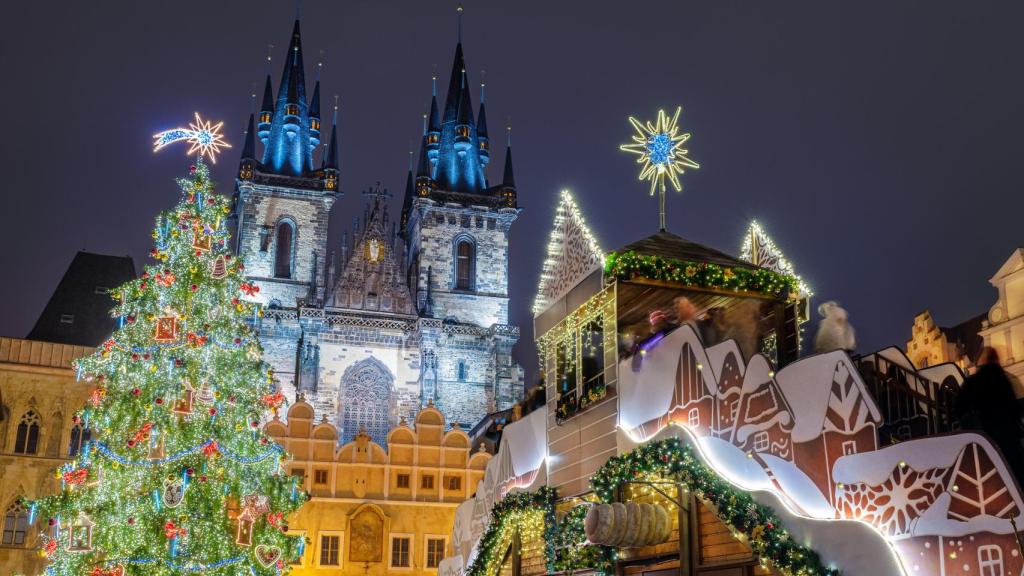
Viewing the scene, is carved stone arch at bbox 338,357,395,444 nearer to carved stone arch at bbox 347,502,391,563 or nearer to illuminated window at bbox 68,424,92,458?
illuminated window at bbox 68,424,92,458

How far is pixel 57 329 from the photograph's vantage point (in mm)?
32219

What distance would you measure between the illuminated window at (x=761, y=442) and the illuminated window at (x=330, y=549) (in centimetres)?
1721

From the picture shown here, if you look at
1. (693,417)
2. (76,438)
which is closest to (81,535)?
(693,417)

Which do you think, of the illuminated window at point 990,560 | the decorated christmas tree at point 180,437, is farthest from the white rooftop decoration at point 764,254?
the decorated christmas tree at point 180,437

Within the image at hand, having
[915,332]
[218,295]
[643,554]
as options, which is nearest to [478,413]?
[915,332]

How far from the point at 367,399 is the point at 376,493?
1753 centimetres

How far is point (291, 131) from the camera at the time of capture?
4681cm

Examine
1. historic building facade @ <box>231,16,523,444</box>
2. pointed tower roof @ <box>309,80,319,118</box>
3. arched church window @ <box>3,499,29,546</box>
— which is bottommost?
arched church window @ <box>3,499,29,546</box>

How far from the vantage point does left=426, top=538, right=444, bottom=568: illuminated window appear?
23.6 meters

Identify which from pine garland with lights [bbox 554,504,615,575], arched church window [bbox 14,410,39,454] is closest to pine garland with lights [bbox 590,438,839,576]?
pine garland with lights [bbox 554,504,615,575]

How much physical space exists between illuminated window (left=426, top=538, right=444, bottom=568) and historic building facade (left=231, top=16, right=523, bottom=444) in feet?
54.1

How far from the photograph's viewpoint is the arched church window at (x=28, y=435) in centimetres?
2802

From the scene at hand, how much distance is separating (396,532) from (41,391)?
41.3 feet

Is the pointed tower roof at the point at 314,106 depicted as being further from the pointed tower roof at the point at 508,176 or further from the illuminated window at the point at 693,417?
the illuminated window at the point at 693,417
